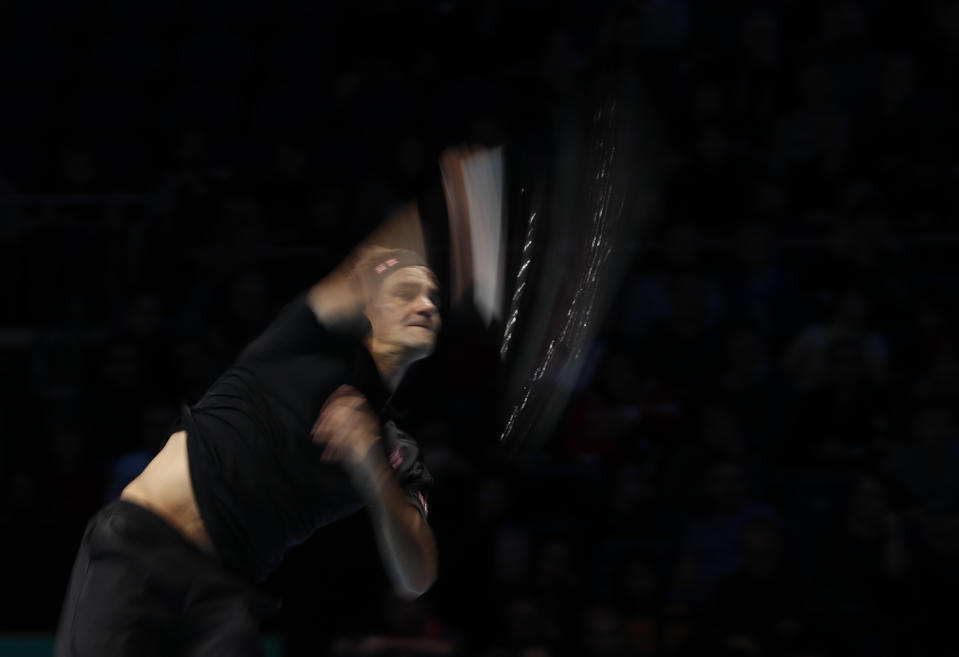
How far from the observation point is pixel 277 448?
152 inches

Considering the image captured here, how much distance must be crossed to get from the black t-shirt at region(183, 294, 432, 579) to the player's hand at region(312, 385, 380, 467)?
0.16 meters

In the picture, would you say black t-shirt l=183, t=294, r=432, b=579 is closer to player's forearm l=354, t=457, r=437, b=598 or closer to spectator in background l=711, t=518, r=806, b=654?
player's forearm l=354, t=457, r=437, b=598

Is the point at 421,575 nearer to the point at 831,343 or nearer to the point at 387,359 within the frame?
the point at 387,359

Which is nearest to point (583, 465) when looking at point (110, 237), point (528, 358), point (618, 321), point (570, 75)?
point (618, 321)

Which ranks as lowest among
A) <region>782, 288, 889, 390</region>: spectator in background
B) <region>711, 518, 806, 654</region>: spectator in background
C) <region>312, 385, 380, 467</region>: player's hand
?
<region>711, 518, 806, 654</region>: spectator in background

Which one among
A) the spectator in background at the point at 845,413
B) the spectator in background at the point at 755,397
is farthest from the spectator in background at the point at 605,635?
the spectator in background at the point at 845,413

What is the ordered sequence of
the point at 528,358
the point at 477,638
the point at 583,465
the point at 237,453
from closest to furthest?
the point at 237,453, the point at 528,358, the point at 477,638, the point at 583,465

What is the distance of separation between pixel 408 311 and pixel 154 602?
3.11 ft

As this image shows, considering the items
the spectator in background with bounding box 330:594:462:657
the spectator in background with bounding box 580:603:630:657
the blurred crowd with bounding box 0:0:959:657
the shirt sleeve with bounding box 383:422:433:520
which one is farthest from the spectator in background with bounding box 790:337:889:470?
the shirt sleeve with bounding box 383:422:433:520

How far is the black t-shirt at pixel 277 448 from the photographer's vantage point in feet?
12.6

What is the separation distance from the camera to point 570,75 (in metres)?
9.36

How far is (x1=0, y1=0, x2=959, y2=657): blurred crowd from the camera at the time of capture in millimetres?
7352

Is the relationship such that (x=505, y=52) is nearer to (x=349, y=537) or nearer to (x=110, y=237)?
(x=110, y=237)

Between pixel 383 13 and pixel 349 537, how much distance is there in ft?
13.5
